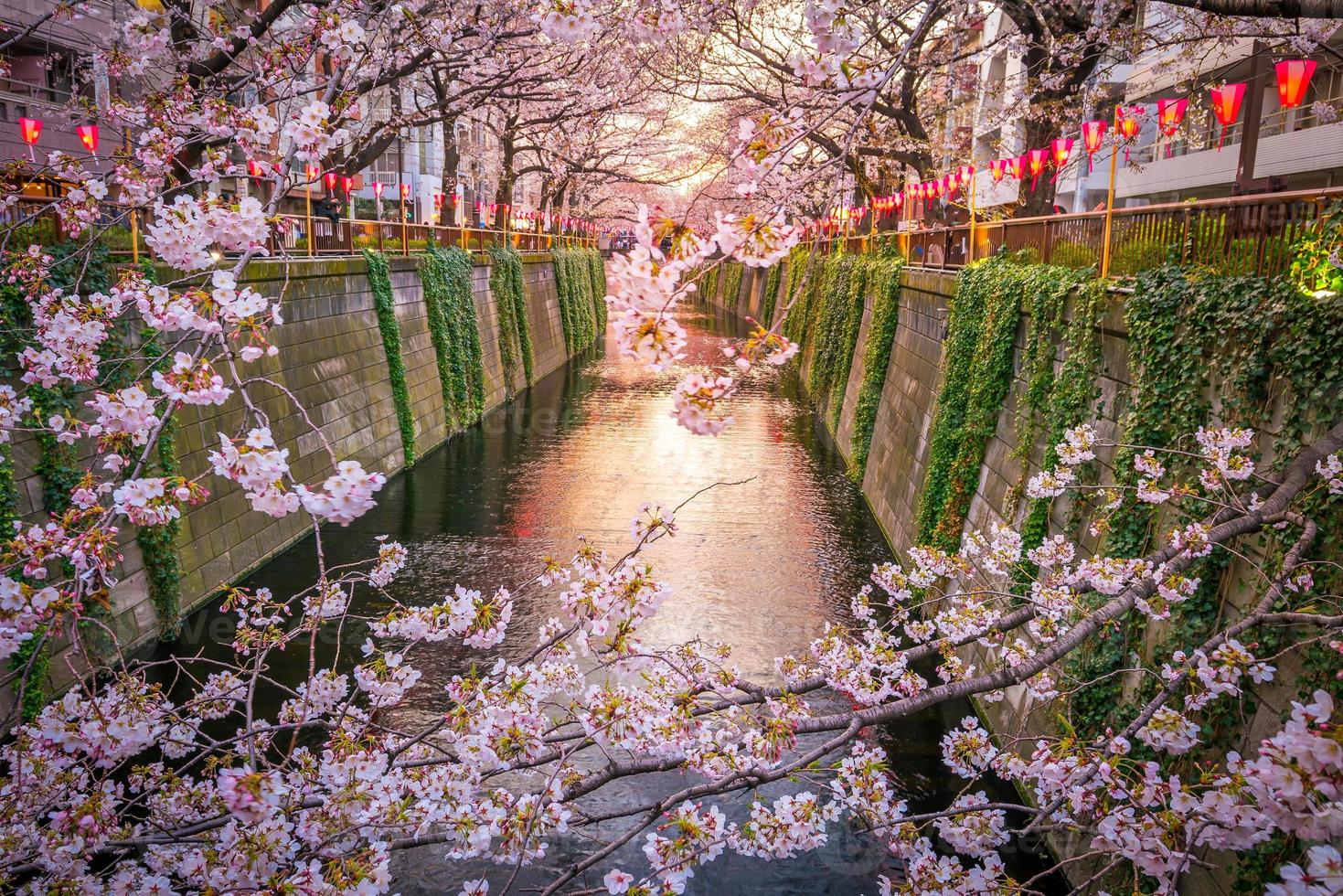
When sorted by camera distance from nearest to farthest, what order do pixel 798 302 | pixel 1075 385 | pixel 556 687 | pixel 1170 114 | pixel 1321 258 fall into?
pixel 1321 258
pixel 556 687
pixel 1075 385
pixel 1170 114
pixel 798 302

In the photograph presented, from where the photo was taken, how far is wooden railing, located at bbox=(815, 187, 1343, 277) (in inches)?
221

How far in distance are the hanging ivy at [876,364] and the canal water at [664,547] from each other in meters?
0.87

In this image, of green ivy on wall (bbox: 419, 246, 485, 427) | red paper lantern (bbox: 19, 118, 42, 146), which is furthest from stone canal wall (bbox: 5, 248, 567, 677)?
red paper lantern (bbox: 19, 118, 42, 146)

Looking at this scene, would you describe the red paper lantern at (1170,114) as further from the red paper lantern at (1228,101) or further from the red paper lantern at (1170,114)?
the red paper lantern at (1228,101)

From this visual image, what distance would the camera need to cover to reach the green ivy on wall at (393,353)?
1858 cm

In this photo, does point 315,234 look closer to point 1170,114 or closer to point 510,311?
point 510,311

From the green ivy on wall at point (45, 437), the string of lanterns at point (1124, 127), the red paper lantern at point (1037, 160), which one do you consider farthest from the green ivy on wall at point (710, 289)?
the green ivy on wall at point (45, 437)

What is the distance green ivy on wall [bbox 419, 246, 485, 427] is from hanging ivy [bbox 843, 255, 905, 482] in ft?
31.9

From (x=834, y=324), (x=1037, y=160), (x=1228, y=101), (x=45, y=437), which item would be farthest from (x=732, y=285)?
(x=45, y=437)

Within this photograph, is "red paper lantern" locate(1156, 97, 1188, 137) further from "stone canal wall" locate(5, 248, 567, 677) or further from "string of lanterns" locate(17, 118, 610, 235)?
"stone canal wall" locate(5, 248, 567, 677)

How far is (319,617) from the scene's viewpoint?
15.4 feet

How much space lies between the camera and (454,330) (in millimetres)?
22516

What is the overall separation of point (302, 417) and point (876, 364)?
35.2ft

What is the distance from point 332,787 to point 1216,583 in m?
5.11
